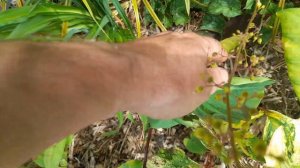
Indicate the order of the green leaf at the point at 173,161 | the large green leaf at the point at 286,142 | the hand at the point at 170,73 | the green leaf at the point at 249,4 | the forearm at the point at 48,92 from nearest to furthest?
the forearm at the point at 48,92, the hand at the point at 170,73, the large green leaf at the point at 286,142, the green leaf at the point at 173,161, the green leaf at the point at 249,4

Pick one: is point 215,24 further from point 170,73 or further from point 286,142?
point 170,73

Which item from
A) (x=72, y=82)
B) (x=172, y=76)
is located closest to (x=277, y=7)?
(x=172, y=76)

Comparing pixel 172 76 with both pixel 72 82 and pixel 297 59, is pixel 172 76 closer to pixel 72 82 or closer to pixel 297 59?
pixel 72 82

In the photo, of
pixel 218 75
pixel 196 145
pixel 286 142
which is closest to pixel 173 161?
pixel 196 145

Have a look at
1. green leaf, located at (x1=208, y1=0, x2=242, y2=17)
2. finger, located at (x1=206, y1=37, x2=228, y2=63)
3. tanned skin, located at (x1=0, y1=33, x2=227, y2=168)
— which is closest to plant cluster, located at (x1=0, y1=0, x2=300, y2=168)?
green leaf, located at (x1=208, y1=0, x2=242, y2=17)

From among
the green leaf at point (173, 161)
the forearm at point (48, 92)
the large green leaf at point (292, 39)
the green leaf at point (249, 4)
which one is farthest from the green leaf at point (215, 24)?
the forearm at point (48, 92)

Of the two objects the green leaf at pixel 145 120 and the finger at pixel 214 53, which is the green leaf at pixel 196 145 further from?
the finger at pixel 214 53
